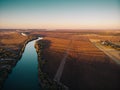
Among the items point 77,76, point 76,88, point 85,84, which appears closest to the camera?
point 76,88

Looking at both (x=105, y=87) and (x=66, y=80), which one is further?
(x=66, y=80)

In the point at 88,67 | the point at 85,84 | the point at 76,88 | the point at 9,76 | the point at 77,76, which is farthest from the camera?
the point at 88,67

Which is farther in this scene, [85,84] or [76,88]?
[85,84]

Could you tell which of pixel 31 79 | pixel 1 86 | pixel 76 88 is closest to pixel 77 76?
pixel 76 88

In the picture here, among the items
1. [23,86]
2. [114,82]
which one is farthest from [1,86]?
[114,82]

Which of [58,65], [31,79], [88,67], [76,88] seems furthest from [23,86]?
[88,67]

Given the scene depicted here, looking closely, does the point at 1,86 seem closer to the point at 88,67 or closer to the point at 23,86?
the point at 23,86

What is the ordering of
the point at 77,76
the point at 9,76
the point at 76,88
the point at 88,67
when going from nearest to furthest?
the point at 76,88 → the point at 77,76 → the point at 9,76 → the point at 88,67

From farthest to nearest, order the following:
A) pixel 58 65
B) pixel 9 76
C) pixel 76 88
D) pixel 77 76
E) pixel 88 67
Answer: pixel 58 65 → pixel 88 67 → pixel 9 76 → pixel 77 76 → pixel 76 88

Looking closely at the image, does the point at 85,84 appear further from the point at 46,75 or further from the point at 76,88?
the point at 46,75
